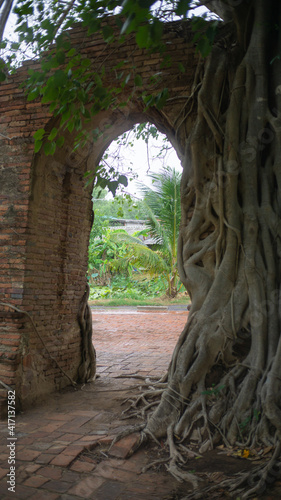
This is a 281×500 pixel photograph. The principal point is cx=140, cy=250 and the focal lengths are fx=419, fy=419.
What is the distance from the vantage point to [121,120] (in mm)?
5297

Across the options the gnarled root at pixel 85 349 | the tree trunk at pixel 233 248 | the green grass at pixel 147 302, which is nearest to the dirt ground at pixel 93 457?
the gnarled root at pixel 85 349

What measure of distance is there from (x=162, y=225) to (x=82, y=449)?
466 inches

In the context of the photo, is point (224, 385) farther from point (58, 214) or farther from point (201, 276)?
point (58, 214)

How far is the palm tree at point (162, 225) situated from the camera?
46.4ft

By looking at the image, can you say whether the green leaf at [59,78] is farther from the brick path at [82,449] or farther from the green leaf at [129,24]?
the brick path at [82,449]

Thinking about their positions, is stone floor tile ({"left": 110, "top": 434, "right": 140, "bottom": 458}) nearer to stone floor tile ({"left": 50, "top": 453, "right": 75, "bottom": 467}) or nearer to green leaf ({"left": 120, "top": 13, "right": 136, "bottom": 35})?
stone floor tile ({"left": 50, "top": 453, "right": 75, "bottom": 467})

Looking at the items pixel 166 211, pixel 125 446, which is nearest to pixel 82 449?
pixel 125 446

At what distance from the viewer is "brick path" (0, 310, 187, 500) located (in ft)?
9.31

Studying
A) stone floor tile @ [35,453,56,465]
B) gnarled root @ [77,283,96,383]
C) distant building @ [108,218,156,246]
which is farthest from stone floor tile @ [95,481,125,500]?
distant building @ [108,218,156,246]

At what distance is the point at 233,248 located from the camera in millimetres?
3697

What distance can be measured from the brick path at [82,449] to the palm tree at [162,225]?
8151mm

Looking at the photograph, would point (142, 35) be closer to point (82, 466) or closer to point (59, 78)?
A: point (59, 78)

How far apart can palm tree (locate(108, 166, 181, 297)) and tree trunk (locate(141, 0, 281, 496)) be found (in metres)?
9.73

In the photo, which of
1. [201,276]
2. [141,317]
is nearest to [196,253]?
[201,276]
